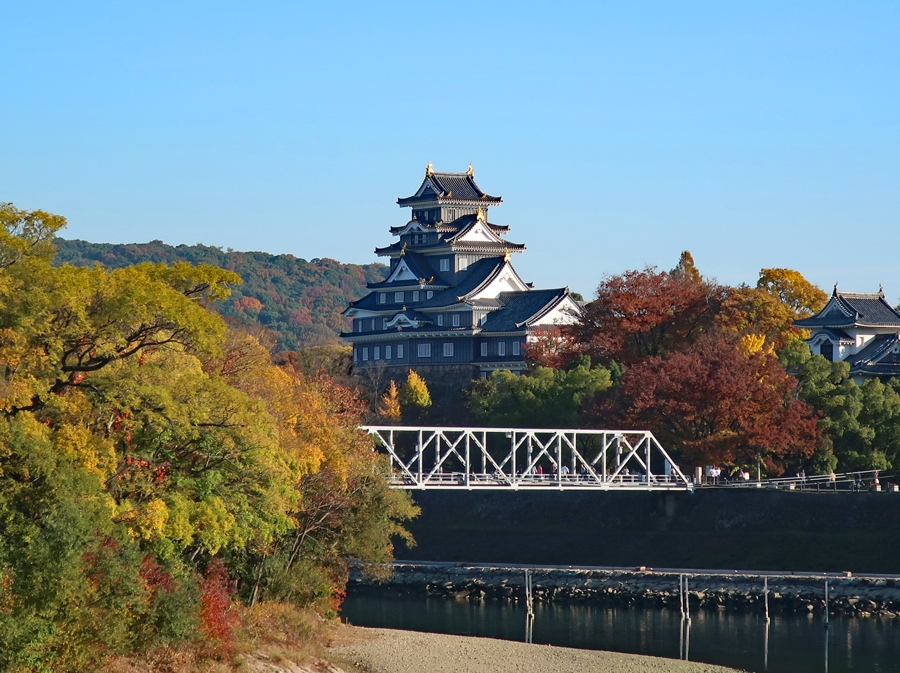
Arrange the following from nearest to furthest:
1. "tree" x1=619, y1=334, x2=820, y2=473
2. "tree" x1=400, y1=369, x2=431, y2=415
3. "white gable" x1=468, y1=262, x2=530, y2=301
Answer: "tree" x1=619, y1=334, x2=820, y2=473 → "tree" x1=400, y1=369, x2=431, y2=415 → "white gable" x1=468, y1=262, x2=530, y2=301

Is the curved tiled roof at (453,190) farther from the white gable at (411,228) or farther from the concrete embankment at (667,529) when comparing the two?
the concrete embankment at (667,529)

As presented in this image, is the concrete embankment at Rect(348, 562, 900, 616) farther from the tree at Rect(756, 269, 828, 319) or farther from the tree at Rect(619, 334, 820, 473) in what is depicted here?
the tree at Rect(756, 269, 828, 319)

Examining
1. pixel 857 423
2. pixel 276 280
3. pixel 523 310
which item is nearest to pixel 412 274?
pixel 523 310

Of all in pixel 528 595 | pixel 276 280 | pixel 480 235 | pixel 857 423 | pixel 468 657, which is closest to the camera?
pixel 468 657

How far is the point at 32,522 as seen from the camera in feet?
87.8

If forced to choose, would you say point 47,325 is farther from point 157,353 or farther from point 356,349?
point 356,349

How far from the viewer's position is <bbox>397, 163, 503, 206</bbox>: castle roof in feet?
305

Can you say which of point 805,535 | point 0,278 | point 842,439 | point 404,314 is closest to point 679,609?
point 805,535

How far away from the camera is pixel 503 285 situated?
291 ft

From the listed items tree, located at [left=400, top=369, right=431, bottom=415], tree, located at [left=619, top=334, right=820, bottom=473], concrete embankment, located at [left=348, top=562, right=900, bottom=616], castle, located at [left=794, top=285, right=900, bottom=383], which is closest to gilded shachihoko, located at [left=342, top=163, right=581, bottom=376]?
tree, located at [left=400, top=369, right=431, bottom=415]

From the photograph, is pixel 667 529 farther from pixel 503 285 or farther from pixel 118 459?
pixel 503 285

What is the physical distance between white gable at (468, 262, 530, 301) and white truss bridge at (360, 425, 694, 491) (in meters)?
14.6

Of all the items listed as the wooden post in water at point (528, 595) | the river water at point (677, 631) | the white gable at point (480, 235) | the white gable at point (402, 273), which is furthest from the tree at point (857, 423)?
the white gable at point (402, 273)

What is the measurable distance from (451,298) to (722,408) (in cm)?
3274
